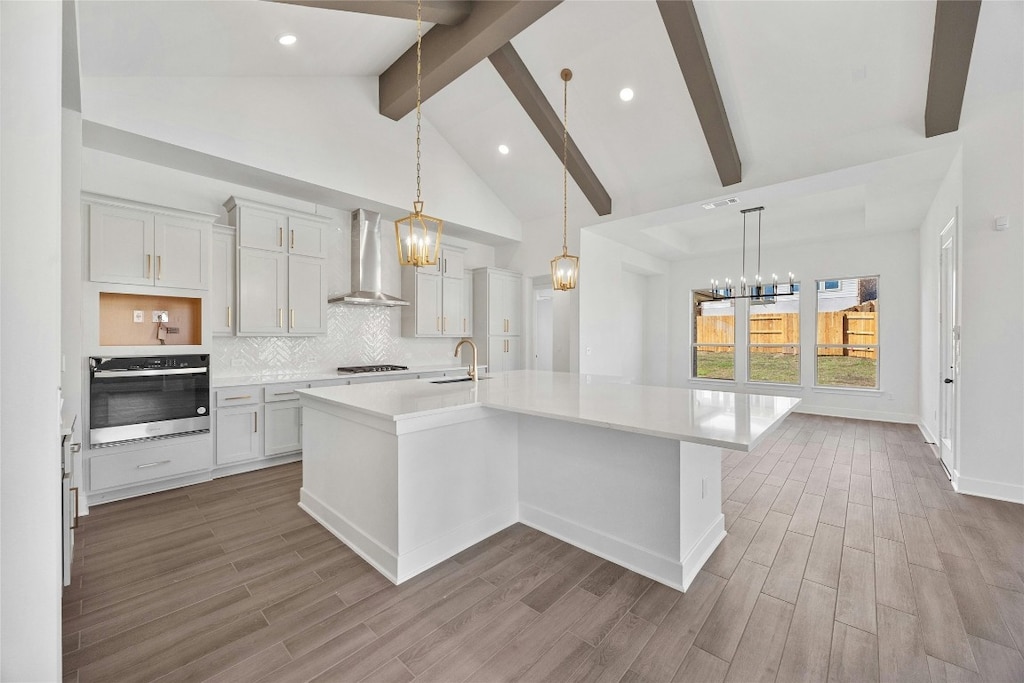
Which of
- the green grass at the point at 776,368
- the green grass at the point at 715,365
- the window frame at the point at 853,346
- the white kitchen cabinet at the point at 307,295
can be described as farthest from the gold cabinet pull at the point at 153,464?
the window frame at the point at 853,346

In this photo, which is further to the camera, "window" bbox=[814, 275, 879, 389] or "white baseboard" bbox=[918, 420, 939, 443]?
"window" bbox=[814, 275, 879, 389]

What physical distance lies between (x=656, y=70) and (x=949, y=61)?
210 cm

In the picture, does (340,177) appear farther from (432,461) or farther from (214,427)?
(432,461)

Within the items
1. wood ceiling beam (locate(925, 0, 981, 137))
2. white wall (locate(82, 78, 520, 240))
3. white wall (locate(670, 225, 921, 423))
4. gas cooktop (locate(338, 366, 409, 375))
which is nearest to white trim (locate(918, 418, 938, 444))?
white wall (locate(670, 225, 921, 423))

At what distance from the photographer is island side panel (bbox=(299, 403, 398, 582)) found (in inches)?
88.2

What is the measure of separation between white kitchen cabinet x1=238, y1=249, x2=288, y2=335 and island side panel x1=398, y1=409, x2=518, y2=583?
2864 millimetres

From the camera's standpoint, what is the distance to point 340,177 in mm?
4473

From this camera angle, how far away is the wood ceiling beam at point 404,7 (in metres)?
3.10

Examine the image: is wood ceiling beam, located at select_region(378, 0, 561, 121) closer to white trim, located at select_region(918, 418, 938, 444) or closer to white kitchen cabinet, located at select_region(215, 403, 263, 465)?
white kitchen cabinet, located at select_region(215, 403, 263, 465)

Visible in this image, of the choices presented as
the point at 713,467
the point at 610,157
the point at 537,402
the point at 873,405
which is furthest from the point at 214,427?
the point at 873,405

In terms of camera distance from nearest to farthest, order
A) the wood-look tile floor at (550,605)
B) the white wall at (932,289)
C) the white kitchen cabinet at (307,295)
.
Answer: the wood-look tile floor at (550,605) < the white wall at (932,289) < the white kitchen cabinet at (307,295)

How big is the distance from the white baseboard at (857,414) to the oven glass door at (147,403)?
745 cm

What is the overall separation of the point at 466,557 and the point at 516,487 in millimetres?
576

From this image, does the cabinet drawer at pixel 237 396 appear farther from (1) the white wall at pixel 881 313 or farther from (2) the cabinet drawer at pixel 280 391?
(1) the white wall at pixel 881 313
